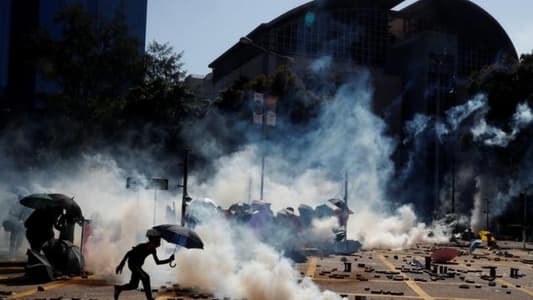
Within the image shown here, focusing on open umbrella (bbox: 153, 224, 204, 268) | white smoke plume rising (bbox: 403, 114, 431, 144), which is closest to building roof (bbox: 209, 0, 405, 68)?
white smoke plume rising (bbox: 403, 114, 431, 144)

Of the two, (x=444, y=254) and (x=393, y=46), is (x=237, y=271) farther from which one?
(x=393, y=46)

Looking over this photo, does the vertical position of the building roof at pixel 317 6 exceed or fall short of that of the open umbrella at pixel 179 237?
it exceeds it

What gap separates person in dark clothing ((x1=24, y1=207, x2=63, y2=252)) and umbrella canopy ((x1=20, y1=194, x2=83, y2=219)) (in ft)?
1.09

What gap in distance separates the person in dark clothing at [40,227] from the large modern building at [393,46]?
49857 mm

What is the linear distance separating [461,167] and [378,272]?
149 ft

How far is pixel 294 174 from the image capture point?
47.8m

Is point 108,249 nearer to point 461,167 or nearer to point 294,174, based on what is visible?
point 294,174

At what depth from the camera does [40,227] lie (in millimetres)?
18797

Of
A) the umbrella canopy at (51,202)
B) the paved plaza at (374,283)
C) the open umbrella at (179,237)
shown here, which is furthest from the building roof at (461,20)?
the open umbrella at (179,237)

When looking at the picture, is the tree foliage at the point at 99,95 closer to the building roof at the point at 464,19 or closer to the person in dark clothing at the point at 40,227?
the person in dark clothing at the point at 40,227

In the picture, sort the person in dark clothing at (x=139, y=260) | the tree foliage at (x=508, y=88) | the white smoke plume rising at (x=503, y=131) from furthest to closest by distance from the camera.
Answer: the tree foliage at (x=508, y=88) < the white smoke plume rising at (x=503, y=131) < the person in dark clothing at (x=139, y=260)

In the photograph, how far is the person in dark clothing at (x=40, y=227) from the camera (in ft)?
61.5

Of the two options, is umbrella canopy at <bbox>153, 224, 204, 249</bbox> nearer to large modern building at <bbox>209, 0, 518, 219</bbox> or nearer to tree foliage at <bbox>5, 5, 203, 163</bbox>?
tree foliage at <bbox>5, 5, 203, 163</bbox>

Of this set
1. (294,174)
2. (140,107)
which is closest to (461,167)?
(294,174)
